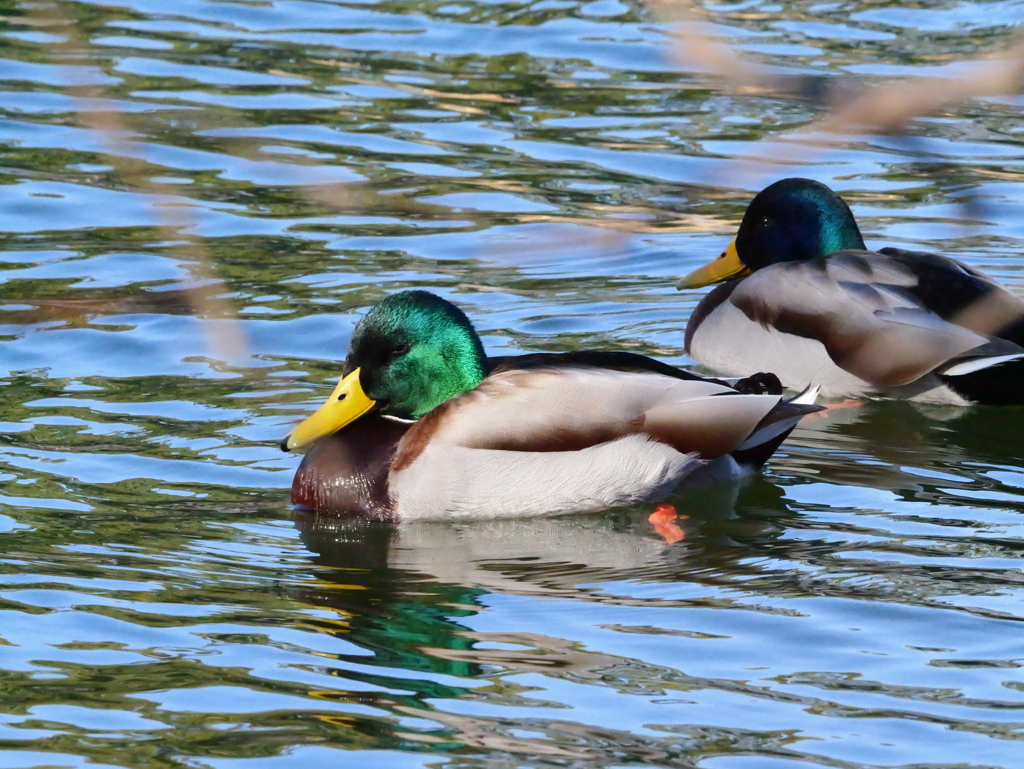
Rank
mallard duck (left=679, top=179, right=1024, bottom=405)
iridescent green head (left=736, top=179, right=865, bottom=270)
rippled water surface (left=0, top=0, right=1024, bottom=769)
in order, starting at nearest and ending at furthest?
rippled water surface (left=0, top=0, right=1024, bottom=769) → mallard duck (left=679, top=179, right=1024, bottom=405) → iridescent green head (left=736, top=179, right=865, bottom=270)

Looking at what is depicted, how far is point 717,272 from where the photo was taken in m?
9.32

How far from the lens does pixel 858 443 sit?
7.48 metres

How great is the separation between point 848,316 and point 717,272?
1.31 metres

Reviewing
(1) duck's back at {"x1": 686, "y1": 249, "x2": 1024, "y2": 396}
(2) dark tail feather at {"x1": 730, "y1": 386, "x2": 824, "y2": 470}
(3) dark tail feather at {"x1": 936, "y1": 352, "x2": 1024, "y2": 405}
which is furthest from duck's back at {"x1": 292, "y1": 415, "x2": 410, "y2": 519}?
(3) dark tail feather at {"x1": 936, "y1": 352, "x2": 1024, "y2": 405}

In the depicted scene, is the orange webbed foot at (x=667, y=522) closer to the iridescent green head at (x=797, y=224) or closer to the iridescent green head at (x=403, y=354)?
the iridescent green head at (x=403, y=354)

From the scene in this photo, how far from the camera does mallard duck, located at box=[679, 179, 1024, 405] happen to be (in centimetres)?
776

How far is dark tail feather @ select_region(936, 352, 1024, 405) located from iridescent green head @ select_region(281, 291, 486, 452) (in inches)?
94.9

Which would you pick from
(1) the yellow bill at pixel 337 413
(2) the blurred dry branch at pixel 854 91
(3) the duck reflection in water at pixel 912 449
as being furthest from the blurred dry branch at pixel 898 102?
(3) the duck reflection in water at pixel 912 449

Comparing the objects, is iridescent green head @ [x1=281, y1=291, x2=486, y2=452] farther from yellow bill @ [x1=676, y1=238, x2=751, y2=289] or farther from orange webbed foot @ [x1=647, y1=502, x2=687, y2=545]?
yellow bill @ [x1=676, y1=238, x2=751, y2=289]

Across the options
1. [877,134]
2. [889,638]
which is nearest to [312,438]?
→ [889,638]

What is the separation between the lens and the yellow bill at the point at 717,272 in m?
9.31

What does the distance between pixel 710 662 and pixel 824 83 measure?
3.12 m

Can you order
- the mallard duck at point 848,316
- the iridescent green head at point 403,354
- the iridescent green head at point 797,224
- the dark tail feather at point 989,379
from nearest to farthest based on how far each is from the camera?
the iridescent green head at point 403,354 → the dark tail feather at point 989,379 → the mallard duck at point 848,316 → the iridescent green head at point 797,224

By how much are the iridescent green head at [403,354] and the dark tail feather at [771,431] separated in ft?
3.68
